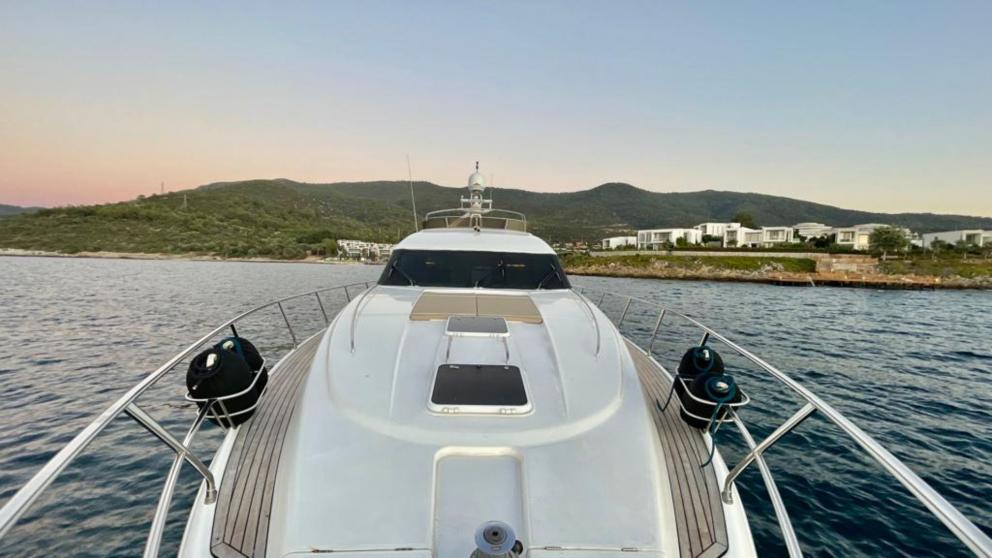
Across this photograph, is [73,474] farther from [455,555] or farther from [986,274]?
[986,274]

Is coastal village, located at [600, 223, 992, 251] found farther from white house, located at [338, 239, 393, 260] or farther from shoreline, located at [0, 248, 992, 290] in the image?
white house, located at [338, 239, 393, 260]

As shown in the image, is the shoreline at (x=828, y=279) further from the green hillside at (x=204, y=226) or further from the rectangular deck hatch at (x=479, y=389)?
the rectangular deck hatch at (x=479, y=389)

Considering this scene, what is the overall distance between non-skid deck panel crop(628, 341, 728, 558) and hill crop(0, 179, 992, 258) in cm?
6594

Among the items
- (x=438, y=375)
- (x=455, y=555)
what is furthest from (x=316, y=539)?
(x=438, y=375)

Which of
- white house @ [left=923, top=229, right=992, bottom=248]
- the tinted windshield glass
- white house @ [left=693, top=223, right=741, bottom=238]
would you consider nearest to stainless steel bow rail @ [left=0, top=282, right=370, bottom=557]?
the tinted windshield glass

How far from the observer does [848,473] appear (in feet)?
18.1

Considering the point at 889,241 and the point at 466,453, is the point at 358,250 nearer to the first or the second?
the point at 889,241

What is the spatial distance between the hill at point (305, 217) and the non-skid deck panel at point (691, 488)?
216 feet

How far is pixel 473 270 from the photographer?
16.9ft

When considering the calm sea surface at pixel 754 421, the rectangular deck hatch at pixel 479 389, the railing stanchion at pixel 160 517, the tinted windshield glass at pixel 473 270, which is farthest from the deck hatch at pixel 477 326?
the calm sea surface at pixel 754 421

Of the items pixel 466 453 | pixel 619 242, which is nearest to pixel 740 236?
pixel 619 242

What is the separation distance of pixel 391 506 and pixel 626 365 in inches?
71.7

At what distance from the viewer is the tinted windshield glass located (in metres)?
5.07

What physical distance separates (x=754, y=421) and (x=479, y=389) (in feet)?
20.8
